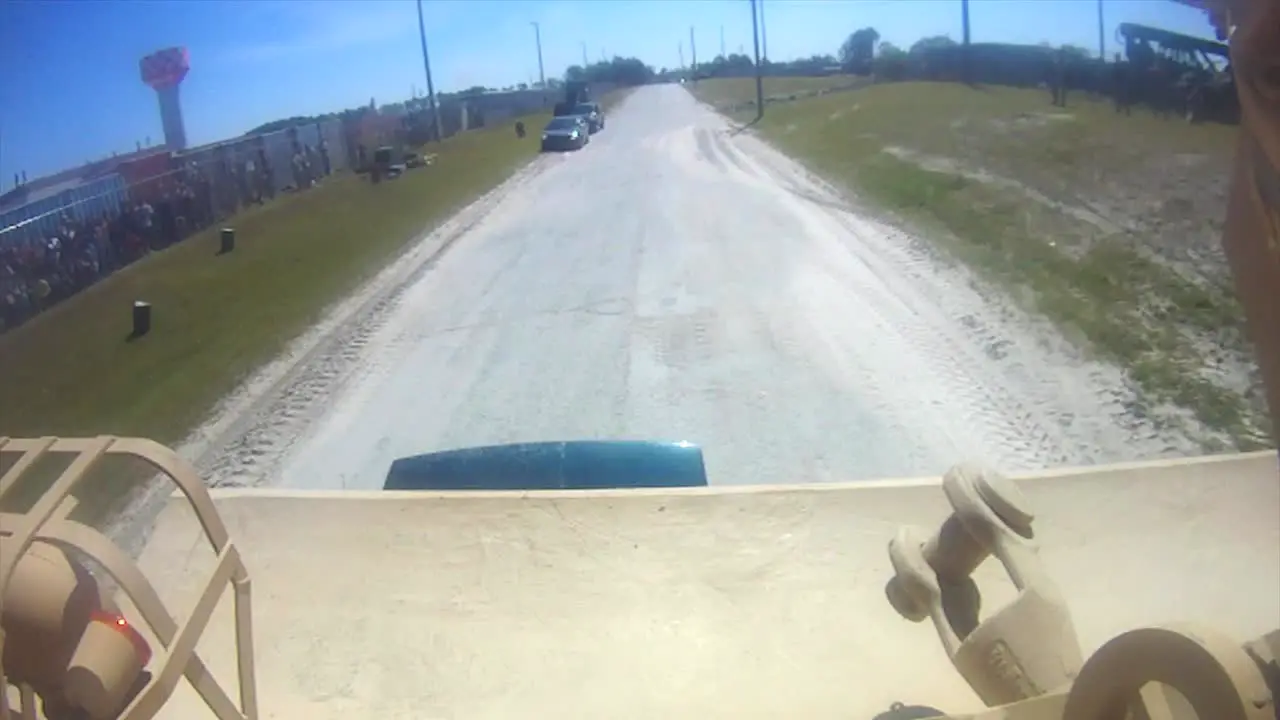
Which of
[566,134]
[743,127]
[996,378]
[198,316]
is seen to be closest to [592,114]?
[566,134]

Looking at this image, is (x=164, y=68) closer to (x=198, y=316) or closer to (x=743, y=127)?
(x=198, y=316)

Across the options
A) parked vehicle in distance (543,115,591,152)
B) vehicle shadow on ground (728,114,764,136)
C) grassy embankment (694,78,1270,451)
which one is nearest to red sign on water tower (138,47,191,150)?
parked vehicle in distance (543,115,591,152)

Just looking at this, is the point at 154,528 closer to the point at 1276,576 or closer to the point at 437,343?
the point at 437,343

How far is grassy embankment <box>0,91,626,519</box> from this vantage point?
19.4 feet

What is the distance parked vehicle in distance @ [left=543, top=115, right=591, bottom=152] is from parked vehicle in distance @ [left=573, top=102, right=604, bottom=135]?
0.05 m

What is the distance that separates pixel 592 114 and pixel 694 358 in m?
4.19

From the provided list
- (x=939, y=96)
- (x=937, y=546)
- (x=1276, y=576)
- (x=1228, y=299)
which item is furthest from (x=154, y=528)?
(x=939, y=96)

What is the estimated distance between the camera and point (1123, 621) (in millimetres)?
4332

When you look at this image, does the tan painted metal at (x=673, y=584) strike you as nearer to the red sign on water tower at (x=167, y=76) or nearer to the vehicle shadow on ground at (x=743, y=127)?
the red sign on water tower at (x=167, y=76)

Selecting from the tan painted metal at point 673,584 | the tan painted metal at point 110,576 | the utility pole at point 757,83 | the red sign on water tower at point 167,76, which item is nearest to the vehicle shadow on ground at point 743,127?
the utility pole at point 757,83

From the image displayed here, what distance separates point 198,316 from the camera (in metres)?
6.64

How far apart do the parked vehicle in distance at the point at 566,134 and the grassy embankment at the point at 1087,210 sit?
6.18ft

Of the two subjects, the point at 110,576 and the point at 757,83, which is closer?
the point at 110,576

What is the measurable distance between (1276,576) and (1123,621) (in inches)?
30.8
